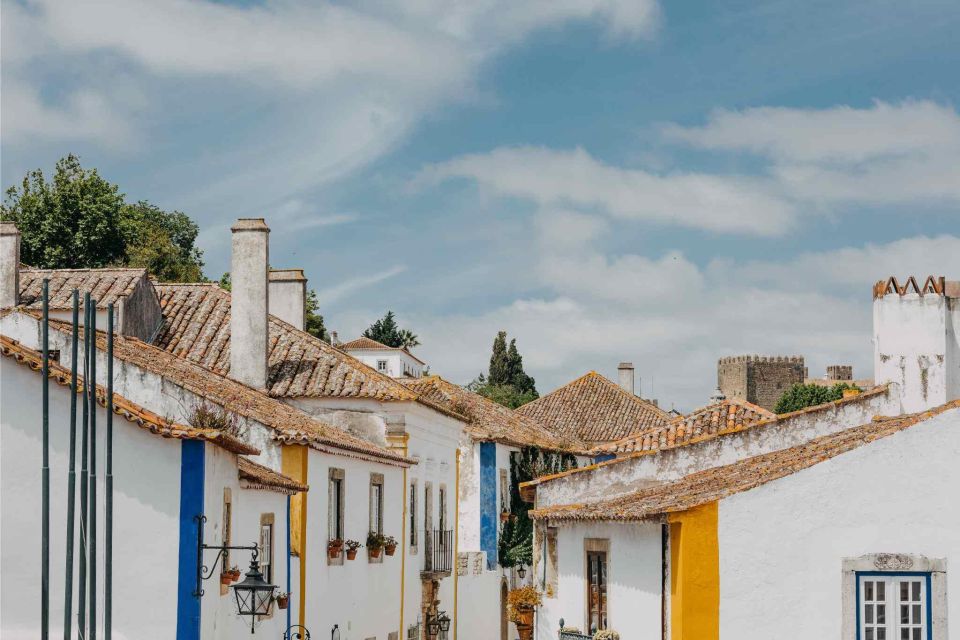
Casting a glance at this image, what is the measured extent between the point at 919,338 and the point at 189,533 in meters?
10.8

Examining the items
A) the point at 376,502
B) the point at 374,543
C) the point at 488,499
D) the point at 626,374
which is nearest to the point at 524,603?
the point at 374,543

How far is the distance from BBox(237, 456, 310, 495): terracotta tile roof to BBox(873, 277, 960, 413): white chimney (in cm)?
890

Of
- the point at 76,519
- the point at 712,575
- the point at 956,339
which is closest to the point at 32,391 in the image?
the point at 76,519

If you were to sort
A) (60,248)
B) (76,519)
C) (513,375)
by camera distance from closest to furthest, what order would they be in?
1. (76,519)
2. (60,248)
3. (513,375)

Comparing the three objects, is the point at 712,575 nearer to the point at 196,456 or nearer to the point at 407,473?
the point at 196,456

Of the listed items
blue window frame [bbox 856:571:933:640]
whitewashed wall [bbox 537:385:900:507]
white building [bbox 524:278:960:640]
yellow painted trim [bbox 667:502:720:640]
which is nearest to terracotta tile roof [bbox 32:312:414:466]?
whitewashed wall [bbox 537:385:900:507]

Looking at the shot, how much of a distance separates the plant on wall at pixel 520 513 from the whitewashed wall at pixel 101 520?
26.0 meters

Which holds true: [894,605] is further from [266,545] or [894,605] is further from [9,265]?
[9,265]

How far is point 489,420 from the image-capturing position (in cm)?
4550

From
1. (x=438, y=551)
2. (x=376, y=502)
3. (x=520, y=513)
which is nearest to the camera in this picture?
(x=376, y=502)

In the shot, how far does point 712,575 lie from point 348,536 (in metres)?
11.6

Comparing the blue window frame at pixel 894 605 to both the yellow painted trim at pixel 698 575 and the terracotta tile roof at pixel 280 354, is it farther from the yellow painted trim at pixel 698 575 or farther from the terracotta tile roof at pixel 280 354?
the terracotta tile roof at pixel 280 354

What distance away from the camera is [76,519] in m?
17.5

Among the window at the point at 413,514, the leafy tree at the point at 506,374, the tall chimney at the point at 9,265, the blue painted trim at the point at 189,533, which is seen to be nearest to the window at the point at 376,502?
the window at the point at 413,514
